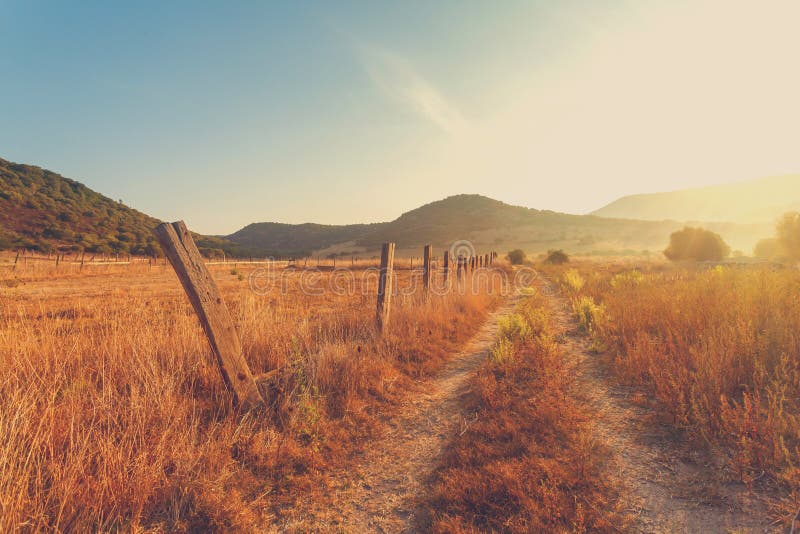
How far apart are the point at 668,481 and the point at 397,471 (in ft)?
7.80

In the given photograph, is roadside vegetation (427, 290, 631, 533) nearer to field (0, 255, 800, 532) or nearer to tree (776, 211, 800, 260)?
field (0, 255, 800, 532)

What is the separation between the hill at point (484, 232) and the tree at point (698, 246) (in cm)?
3557

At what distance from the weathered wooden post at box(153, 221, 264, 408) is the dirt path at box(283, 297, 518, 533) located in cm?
144

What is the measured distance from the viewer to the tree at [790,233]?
1127 inches

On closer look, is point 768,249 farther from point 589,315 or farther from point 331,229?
point 331,229

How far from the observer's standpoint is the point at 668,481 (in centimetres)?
280

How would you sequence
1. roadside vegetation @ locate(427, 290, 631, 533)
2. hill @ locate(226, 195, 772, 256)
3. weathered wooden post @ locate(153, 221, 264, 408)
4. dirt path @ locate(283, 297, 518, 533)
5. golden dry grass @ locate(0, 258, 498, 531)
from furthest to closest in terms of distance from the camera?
hill @ locate(226, 195, 772, 256), weathered wooden post @ locate(153, 221, 264, 408), dirt path @ locate(283, 297, 518, 533), roadside vegetation @ locate(427, 290, 631, 533), golden dry grass @ locate(0, 258, 498, 531)

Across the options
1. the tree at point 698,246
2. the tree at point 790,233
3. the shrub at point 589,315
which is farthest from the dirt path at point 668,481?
the tree at point 698,246

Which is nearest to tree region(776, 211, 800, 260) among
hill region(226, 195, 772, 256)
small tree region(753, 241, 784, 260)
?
small tree region(753, 241, 784, 260)

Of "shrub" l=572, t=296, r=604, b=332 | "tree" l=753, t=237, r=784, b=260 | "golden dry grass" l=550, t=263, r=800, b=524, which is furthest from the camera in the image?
"tree" l=753, t=237, r=784, b=260

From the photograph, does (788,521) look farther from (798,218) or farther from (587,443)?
(798,218)

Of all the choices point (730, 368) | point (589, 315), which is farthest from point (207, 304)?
point (589, 315)

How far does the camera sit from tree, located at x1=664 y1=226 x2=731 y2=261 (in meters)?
37.4

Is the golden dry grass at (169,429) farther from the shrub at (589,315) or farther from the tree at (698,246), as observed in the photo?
the tree at (698,246)
